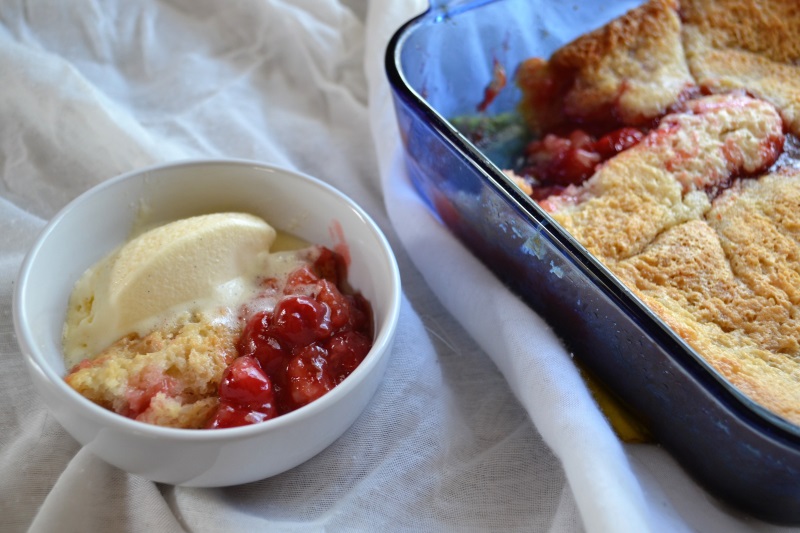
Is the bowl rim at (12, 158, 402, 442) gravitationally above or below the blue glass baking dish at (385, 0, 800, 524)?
below

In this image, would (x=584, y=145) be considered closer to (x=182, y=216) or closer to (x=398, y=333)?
(x=398, y=333)

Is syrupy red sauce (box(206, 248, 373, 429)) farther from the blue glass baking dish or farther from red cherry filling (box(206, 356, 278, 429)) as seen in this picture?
the blue glass baking dish

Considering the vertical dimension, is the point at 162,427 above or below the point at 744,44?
below

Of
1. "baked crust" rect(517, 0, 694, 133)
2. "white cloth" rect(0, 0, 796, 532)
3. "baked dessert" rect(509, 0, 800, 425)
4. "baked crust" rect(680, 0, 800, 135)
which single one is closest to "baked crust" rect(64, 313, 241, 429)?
"white cloth" rect(0, 0, 796, 532)

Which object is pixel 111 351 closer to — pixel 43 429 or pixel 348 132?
pixel 43 429

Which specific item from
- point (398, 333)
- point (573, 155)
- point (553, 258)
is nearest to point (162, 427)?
point (398, 333)

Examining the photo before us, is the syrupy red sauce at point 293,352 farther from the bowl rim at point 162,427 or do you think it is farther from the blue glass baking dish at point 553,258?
the blue glass baking dish at point 553,258

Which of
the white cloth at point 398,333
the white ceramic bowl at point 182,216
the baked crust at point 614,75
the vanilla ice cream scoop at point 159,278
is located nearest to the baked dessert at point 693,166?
the baked crust at point 614,75
